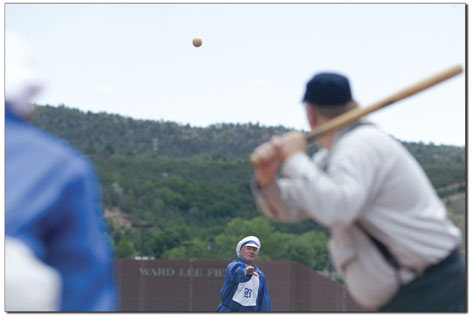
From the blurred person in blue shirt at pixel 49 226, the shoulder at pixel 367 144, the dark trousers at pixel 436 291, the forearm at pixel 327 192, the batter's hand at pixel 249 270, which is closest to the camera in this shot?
the blurred person in blue shirt at pixel 49 226

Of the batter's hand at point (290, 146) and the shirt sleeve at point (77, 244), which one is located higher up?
the batter's hand at point (290, 146)

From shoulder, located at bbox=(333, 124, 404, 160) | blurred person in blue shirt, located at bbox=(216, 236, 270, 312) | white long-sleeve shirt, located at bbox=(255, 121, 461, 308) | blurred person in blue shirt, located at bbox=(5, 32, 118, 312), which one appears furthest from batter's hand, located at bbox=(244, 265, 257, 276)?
blurred person in blue shirt, located at bbox=(5, 32, 118, 312)

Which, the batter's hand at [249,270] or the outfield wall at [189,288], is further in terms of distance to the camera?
the outfield wall at [189,288]

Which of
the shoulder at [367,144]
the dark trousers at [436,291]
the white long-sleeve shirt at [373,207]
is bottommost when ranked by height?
the dark trousers at [436,291]

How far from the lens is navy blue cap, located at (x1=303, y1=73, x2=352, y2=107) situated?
3.40 metres

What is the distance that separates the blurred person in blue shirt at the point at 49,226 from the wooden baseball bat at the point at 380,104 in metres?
1.29

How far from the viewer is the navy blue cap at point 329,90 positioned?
340 centimetres

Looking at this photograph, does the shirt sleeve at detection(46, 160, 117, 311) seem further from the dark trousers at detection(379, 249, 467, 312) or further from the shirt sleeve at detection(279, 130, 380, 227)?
the dark trousers at detection(379, 249, 467, 312)

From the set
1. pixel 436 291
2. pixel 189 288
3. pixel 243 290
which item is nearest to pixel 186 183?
pixel 189 288

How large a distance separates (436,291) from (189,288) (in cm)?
3545

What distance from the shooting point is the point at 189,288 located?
38312mm

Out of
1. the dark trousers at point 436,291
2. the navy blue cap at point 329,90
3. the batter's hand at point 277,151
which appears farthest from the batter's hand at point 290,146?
the dark trousers at point 436,291

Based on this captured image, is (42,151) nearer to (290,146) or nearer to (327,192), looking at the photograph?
(327,192)

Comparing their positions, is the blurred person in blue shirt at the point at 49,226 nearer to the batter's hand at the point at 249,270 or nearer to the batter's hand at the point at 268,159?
the batter's hand at the point at 268,159
